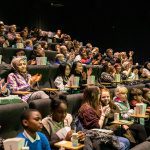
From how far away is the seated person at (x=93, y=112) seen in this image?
2.53 m

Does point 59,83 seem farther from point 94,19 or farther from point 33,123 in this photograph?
point 94,19

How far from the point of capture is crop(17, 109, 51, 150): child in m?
1.90

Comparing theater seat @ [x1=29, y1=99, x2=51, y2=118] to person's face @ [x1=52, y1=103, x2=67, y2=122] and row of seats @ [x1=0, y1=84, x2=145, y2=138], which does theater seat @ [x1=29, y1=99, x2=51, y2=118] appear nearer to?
row of seats @ [x1=0, y1=84, x2=145, y2=138]

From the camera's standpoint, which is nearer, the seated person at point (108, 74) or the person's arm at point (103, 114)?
the person's arm at point (103, 114)

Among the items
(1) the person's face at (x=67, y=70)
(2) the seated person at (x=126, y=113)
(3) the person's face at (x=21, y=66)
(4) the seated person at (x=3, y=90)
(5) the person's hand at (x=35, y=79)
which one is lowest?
(2) the seated person at (x=126, y=113)

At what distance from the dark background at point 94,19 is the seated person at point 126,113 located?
528 cm

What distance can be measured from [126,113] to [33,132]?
4.74 feet

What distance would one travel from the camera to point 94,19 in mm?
9125

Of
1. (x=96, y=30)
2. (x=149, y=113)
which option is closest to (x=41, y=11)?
(x=96, y=30)

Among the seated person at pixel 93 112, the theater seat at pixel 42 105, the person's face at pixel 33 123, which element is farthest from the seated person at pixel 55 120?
the person's face at pixel 33 123

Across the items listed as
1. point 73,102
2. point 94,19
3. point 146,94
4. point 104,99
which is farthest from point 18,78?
point 94,19

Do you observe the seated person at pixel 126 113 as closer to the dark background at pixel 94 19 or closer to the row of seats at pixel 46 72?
the row of seats at pixel 46 72

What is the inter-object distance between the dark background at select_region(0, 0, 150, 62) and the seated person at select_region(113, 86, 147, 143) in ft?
17.3

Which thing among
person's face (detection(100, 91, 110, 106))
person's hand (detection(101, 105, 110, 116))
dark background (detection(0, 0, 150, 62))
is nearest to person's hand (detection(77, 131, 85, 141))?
person's hand (detection(101, 105, 110, 116))
